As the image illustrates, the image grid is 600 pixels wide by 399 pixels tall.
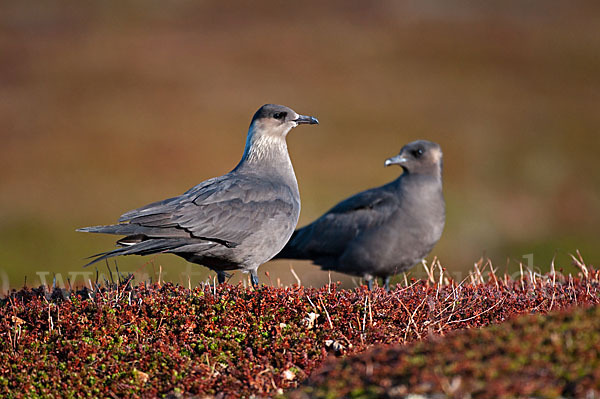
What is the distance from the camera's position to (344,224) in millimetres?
8445

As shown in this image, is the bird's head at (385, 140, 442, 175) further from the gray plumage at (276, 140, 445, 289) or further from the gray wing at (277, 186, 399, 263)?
the gray wing at (277, 186, 399, 263)

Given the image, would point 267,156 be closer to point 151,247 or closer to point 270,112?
point 270,112

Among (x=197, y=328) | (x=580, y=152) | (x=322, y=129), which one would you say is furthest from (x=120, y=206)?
(x=580, y=152)

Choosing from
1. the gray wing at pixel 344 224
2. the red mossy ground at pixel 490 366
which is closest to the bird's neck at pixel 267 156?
the gray wing at pixel 344 224

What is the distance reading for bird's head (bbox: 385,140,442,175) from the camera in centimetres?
834

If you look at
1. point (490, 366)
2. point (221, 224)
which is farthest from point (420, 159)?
point (490, 366)

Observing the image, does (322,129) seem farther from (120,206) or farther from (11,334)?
(11,334)

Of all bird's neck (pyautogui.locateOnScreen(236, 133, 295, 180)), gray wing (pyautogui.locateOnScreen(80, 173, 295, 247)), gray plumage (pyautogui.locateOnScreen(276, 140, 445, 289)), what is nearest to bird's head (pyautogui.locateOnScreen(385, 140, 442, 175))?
gray plumage (pyautogui.locateOnScreen(276, 140, 445, 289))

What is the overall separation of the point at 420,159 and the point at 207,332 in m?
4.14

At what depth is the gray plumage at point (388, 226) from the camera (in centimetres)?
792

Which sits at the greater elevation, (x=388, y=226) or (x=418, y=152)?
(x=418, y=152)

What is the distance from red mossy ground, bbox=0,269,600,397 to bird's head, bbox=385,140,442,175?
255 cm

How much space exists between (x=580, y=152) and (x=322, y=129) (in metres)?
12.9

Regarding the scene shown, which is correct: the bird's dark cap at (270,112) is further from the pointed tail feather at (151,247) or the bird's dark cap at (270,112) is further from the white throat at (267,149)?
the pointed tail feather at (151,247)
